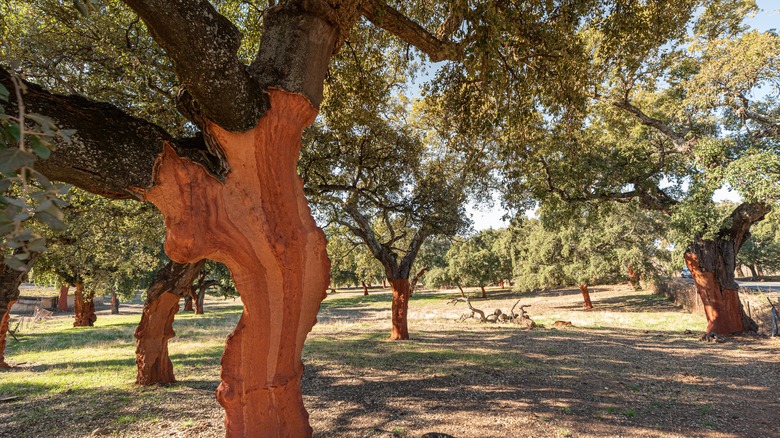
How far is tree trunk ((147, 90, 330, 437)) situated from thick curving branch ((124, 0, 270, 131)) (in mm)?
236

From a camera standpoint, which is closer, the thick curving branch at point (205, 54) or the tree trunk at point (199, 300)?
the thick curving branch at point (205, 54)

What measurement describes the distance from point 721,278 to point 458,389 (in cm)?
1095

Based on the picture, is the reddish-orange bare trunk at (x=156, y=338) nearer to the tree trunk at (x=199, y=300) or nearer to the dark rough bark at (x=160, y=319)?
the dark rough bark at (x=160, y=319)

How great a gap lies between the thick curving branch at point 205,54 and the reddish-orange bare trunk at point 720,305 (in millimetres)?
14827

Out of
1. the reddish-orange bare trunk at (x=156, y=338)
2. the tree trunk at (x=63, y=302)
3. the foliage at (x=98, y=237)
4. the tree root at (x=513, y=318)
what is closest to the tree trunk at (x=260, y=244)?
the foliage at (x=98, y=237)

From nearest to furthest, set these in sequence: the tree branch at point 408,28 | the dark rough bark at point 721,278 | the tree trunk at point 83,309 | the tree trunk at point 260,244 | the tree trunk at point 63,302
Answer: the tree trunk at point 260,244
the tree branch at point 408,28
the dark rough bark at point 721,278
the tree trunk at point 83,309
the tree trunk at point 63,302


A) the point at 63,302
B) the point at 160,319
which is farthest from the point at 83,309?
the point at 160,319

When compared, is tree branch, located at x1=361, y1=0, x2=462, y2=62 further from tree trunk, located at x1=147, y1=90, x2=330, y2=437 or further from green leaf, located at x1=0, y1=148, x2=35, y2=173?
green leaf, located at x1=0, y1=148, x2=35, y2=173

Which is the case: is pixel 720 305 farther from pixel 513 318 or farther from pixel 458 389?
pixel 458 389

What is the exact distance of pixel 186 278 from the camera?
6.79m

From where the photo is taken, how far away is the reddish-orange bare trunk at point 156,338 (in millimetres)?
7008

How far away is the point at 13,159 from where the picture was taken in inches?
40.4

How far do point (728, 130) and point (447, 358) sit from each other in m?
10.4

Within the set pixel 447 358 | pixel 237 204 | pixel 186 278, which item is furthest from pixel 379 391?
pixel 237 204
